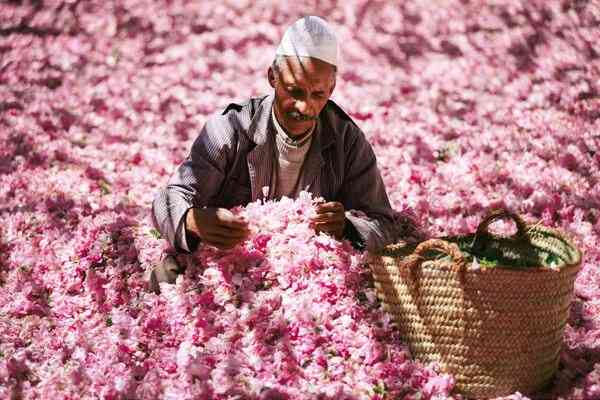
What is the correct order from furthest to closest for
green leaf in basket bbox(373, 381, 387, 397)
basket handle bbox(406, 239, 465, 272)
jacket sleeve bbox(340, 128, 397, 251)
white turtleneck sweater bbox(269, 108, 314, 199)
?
jacket sleeve bbox(340, 128, 397, 251) < white turtleneck sweater bbox(269, 108, 314, 199) < green leaf in basket bbox(373, 381, 387, 397) < basket handle bbox(406, 239, 465, 272)

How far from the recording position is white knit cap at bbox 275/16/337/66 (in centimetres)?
333

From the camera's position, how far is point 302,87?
3.33 meters

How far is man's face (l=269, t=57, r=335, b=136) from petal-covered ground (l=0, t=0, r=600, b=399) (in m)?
0.43

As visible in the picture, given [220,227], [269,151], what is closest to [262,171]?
[269,151]

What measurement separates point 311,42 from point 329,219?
2.91 ft

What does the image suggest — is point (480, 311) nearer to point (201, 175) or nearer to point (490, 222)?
point (490, 222)

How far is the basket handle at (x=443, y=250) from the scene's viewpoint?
8.96ft

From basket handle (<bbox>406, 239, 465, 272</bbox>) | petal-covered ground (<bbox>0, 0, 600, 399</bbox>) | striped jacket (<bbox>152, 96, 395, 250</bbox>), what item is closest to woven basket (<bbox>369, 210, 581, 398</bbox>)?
basket handle (<bbox>406, 239, 465, 272</bbox>)

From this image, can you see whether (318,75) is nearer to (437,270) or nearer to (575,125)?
(437,270)

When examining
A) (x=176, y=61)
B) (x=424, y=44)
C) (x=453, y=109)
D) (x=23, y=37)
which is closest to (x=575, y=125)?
(x=453, y=109)

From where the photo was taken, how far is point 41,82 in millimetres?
7949

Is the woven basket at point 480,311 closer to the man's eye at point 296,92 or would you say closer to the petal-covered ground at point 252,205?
the petal-covered ground at point 252,205

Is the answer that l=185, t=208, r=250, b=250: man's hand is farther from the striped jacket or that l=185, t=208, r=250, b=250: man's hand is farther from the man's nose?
the man's nose

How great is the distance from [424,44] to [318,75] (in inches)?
238
